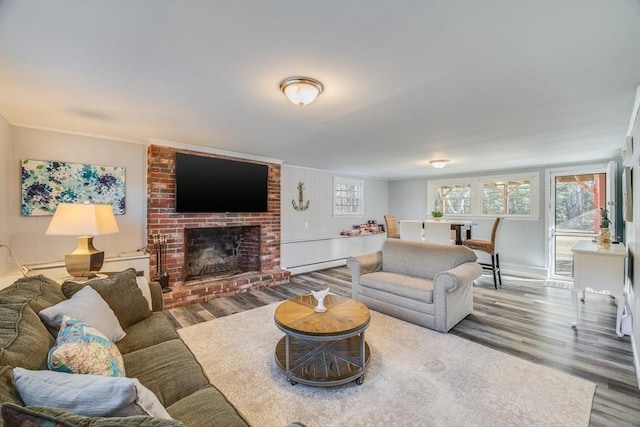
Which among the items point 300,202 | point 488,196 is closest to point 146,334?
point 300,202

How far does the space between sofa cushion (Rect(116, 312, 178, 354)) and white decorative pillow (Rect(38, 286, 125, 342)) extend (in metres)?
0.07

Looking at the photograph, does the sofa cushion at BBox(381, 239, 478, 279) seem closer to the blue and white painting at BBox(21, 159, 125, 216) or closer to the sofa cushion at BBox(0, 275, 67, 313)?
the sofa cushion at BBox(0, 275, 67, 313)

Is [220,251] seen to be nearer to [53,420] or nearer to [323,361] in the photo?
[323,361]

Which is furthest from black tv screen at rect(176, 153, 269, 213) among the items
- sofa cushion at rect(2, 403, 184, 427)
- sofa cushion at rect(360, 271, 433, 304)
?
sofa cushion at rect(2, 403, 184, 427)

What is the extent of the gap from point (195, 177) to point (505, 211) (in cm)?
612

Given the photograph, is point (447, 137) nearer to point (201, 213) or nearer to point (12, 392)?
point (201, 213)

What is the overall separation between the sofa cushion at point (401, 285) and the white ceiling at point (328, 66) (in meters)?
1.81

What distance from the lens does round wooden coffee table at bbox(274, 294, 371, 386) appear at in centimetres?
202

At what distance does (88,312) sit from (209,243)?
310 centimetres

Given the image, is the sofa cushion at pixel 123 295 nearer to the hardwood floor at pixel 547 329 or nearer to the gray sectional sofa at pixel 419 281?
the hardwood floor at pixel 547 329

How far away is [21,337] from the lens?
3.62 feet

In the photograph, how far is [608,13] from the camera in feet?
4.21

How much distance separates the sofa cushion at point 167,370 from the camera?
4.42 ft

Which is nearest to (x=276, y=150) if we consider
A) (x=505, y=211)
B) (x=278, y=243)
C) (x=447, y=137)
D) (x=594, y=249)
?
(x=278, y=243)
